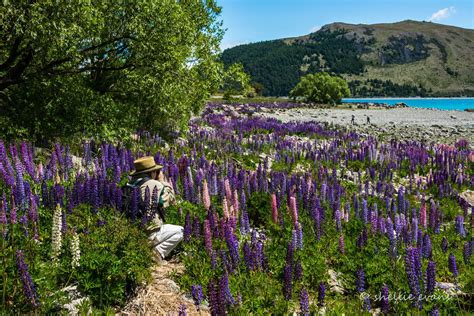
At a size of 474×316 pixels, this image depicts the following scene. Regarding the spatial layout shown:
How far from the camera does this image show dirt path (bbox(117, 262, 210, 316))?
529 cm

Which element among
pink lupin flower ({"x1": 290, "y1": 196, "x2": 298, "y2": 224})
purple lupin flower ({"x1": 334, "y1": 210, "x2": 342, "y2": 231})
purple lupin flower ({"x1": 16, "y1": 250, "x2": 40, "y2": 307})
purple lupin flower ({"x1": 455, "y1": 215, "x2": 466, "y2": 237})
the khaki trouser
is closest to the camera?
purple lupin flower ({"x1": 16, "y1": 250, "x2": 40, "y2": 307})

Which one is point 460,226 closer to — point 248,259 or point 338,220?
point 338,220

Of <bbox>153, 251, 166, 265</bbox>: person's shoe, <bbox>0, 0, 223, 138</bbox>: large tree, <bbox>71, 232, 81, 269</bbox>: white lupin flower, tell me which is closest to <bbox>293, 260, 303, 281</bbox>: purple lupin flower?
<bbox>153, 251, 166, 265</bbox>: person's shoe

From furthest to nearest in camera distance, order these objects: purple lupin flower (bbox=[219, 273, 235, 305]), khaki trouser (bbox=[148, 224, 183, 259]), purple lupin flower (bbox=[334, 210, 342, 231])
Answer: purple lupin flower (bbox=[334, 210, 342, 231])
khaki trouser (bbox=[148, 224, 183, 259])
purple lupin flower (bbox=[219, 273, 235, 305])

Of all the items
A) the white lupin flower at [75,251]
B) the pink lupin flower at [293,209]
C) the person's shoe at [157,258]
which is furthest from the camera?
the pink lupin flower at [293,209]

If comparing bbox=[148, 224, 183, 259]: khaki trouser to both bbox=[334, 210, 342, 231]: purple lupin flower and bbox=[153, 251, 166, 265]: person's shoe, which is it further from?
bbox=[334, 210, 342, 231]: purple lupin flower

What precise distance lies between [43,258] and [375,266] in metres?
4.73

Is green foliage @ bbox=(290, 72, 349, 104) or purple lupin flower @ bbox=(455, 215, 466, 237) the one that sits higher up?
green foliage @ bbox=(290, 72, 349, 104)

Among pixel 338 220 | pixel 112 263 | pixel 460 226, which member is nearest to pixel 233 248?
pixel 112 263

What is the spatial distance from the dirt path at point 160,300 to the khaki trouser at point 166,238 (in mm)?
446

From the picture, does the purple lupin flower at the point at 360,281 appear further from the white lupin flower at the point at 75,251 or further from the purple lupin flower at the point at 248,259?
the white lupin flower at the point at 75,251

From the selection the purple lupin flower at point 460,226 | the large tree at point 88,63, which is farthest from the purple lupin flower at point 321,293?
the large tree at point 88,63

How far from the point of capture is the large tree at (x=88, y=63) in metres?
10.4

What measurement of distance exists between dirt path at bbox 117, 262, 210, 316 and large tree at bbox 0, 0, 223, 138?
7.06 metres
